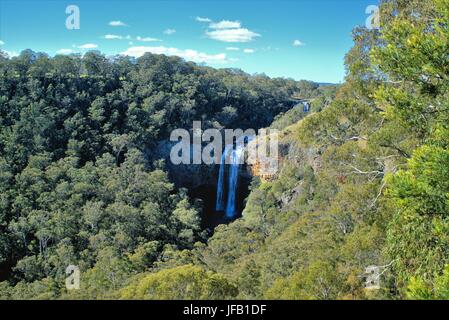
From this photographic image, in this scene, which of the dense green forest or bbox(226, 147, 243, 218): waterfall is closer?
the dense green forest

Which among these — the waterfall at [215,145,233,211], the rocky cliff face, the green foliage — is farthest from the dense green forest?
the waterfall at [215,145,233,211]

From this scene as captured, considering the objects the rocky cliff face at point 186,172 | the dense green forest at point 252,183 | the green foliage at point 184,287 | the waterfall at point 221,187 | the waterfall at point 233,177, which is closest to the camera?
the dense green forest at point 252,183

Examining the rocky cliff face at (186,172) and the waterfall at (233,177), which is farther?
the waterfall at (233,177)

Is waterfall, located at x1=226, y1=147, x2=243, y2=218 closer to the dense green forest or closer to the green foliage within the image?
the dense green forest

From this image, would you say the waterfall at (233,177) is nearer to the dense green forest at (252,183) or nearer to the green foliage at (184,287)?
the dense green forest at (252,183)

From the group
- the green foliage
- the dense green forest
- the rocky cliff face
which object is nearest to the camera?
the dense green forest

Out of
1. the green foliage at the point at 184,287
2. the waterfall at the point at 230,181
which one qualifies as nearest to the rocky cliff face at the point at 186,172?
the waterfall at the point at 230,181
